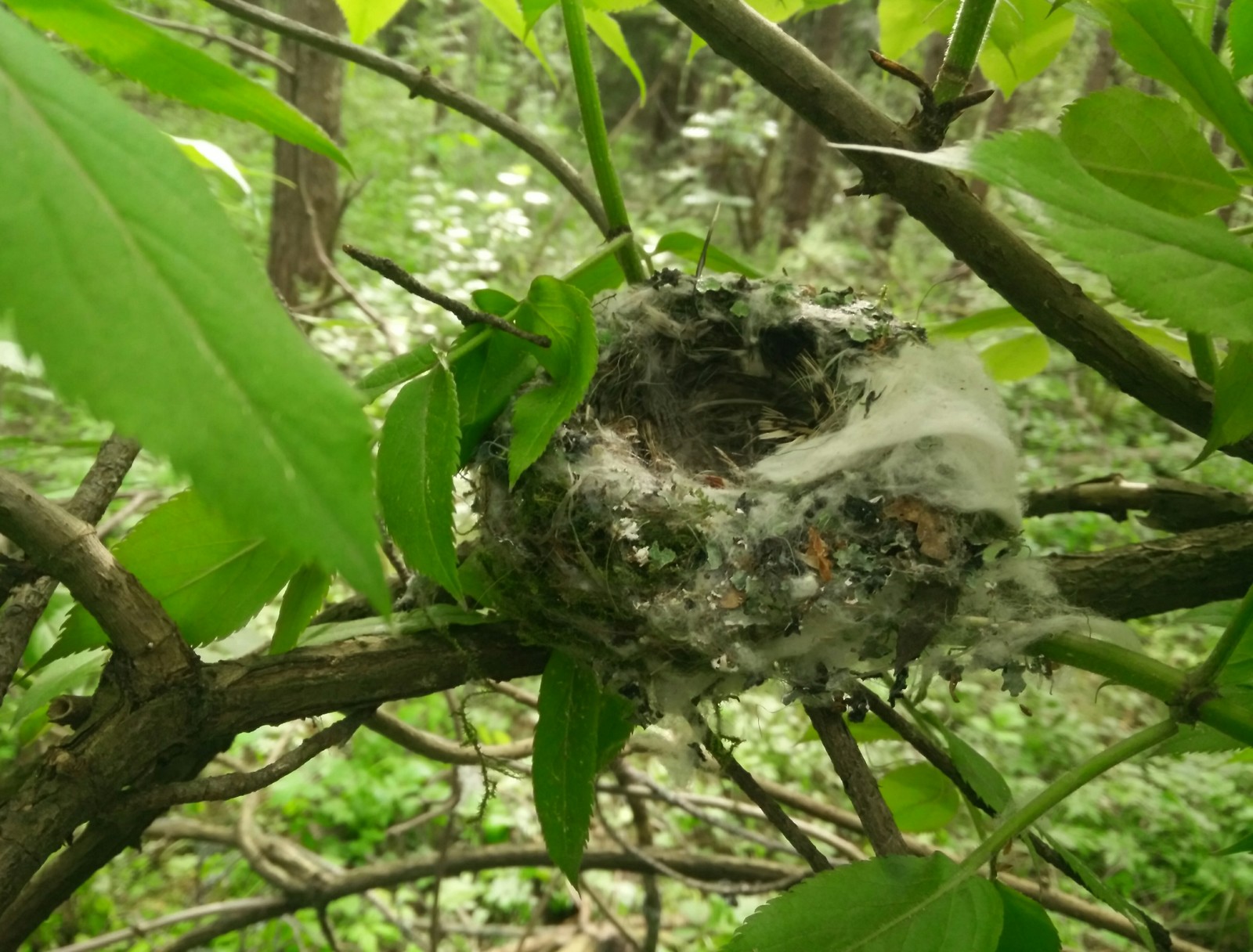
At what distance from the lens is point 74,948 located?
1.14m

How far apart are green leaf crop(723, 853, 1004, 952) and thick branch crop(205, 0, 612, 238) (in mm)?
643

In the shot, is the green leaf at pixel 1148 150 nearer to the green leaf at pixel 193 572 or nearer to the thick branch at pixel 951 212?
the thick branch at pixel 951 212

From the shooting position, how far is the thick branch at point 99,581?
542 millimetres

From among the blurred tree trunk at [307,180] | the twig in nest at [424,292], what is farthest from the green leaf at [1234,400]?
the blurred tree trunk at [307,180]

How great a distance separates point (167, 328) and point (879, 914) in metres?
0.55

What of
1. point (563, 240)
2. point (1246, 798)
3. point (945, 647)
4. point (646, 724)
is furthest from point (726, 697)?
point (563, 240)

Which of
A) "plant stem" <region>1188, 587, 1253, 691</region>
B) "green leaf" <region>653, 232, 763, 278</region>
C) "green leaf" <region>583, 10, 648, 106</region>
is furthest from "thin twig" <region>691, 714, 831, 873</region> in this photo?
"green leaf" <region>583, 10, 648, 106</region>

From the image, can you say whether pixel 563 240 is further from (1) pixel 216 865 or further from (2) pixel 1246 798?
(2) pixel 1246 798

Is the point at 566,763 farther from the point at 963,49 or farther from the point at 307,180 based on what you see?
the point at 307,180

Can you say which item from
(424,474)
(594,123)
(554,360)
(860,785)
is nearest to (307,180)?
(594,123)

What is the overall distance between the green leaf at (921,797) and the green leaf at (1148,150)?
67cm

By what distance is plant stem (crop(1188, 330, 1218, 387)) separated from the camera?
68 centimetres

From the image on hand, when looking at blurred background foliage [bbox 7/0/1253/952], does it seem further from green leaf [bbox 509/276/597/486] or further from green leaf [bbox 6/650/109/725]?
green leaf [bbox 509/276/597/486]

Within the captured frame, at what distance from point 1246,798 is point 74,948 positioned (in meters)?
2.92
